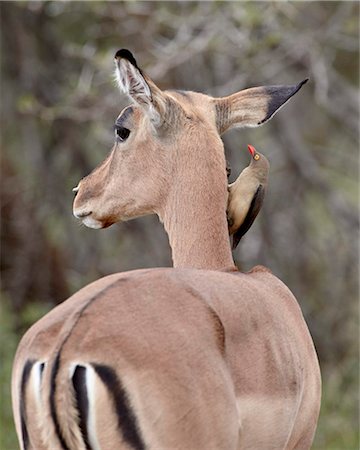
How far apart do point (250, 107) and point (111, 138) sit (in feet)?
14.1

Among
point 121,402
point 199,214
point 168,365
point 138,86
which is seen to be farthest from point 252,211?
point 121,402

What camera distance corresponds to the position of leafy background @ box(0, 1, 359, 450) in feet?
27.5

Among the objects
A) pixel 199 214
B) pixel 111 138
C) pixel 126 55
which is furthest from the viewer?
pixel 111 138

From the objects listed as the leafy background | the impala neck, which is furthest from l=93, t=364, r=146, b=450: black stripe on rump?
the leafy background

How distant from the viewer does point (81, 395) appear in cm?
303

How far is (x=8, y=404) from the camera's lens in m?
8.42

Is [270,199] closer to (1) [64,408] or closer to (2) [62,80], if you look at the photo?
(2) [62,80]

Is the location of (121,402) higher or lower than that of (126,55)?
lower

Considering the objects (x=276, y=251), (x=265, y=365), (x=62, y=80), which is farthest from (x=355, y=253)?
(x=265, y=365)

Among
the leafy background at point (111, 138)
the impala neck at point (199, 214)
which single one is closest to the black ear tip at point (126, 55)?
the impala neck at point (199, 214)

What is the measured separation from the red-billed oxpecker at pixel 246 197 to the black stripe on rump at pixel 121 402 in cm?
163

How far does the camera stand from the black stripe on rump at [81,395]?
3027 millimetres

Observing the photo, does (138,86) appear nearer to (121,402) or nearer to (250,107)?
(250,107)

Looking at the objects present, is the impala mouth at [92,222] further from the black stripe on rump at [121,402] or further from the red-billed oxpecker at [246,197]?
the black stripe on rump at [121,402]
